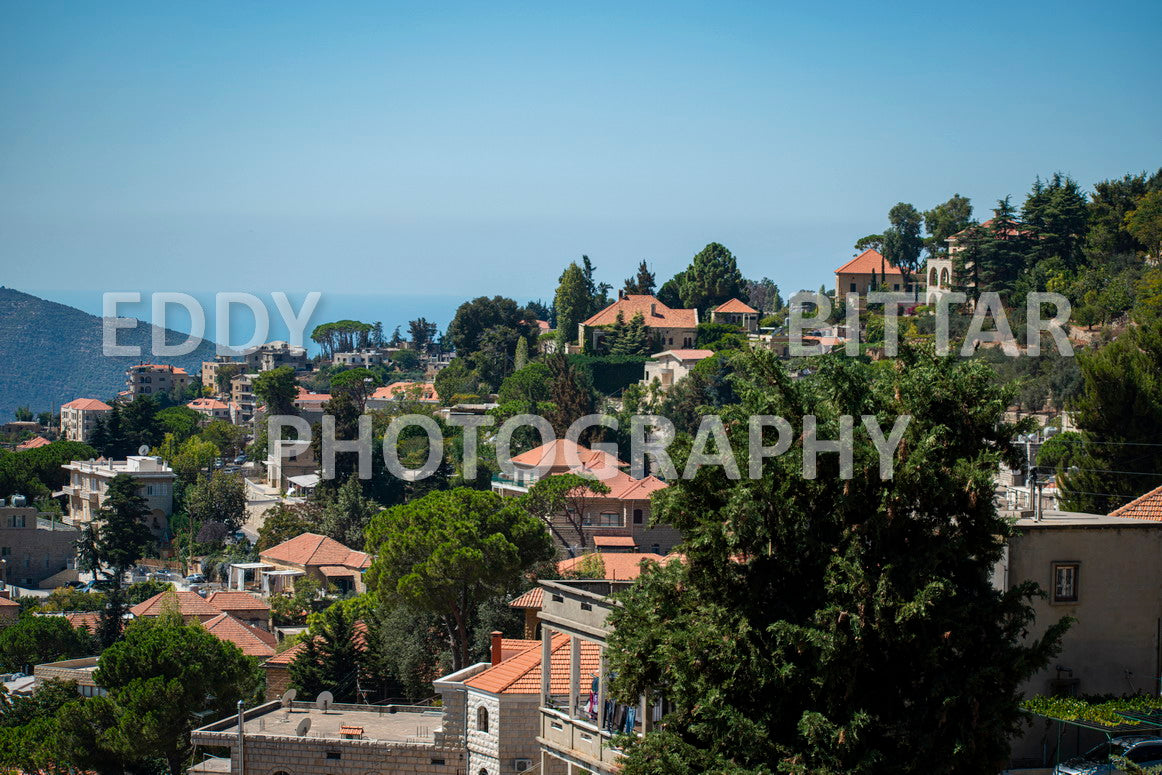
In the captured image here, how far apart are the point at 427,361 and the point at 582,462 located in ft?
278

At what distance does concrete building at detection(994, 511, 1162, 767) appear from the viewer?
15008 mm

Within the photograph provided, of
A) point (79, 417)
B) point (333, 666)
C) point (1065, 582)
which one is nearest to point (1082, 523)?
point (1065, 582)

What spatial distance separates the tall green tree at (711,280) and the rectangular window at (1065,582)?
242 ft

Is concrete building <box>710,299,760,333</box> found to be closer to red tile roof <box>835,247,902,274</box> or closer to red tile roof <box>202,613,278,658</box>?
red tile roof <box>835,247,902,274</box>

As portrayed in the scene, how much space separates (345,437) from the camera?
67.1 meters

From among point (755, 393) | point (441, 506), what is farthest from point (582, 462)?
point (755, 393)

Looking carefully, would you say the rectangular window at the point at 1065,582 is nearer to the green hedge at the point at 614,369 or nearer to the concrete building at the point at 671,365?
the concrete building at the point at 671,365

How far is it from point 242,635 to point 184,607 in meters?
5.70

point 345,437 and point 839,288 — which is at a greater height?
point 839,288

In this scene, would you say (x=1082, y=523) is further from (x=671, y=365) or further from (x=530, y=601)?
(x=671, y=365)

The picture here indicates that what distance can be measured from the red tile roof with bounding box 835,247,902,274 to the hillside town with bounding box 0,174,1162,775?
20 centimetres

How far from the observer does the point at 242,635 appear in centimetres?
4119

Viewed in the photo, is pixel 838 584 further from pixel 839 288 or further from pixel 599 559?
pixel 839 288

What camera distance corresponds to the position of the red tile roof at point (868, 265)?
261ft
